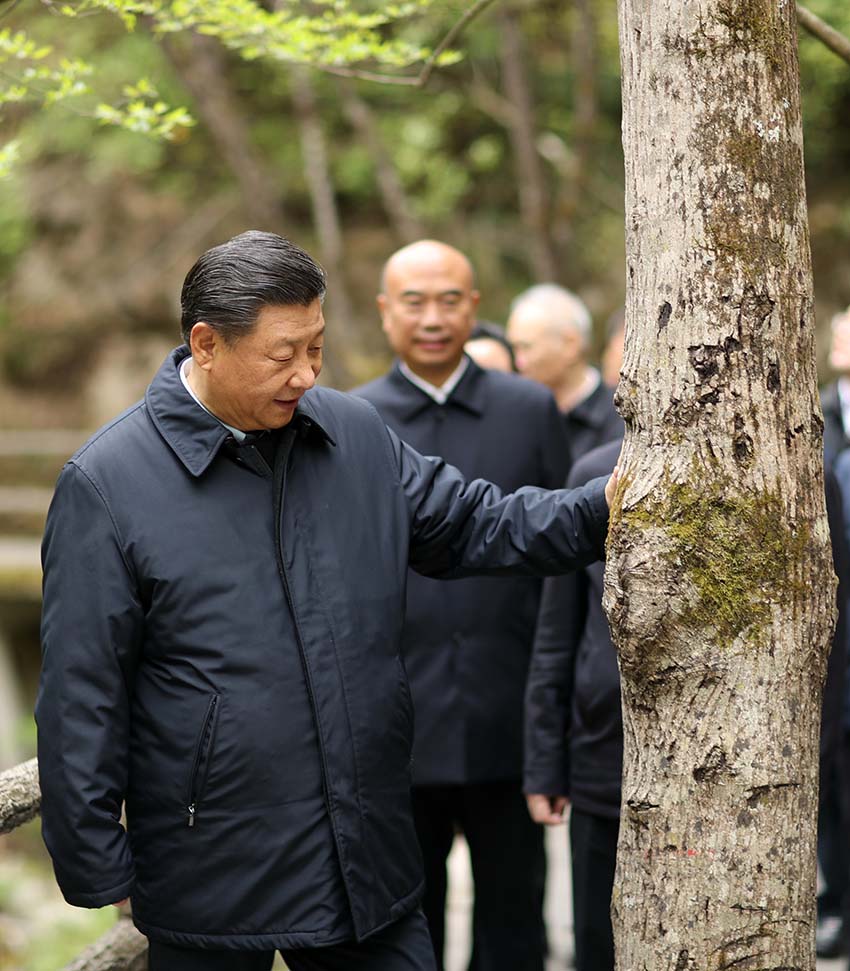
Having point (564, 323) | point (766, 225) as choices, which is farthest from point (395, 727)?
point (564, 323)

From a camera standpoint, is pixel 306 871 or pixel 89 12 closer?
pixel 306 871

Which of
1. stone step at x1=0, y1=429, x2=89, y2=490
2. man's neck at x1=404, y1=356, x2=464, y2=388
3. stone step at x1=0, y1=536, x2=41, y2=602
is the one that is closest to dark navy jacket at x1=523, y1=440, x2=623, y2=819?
man's neck at x1=404, y1=356, x2=464, y2=388

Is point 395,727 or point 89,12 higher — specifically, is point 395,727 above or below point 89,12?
below

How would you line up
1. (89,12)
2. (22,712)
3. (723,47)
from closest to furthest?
(723,47), (89,12), (22,712)

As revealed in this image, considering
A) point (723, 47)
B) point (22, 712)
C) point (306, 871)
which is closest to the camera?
point (723, 47)

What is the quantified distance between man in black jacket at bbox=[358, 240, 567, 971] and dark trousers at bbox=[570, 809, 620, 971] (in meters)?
0.34

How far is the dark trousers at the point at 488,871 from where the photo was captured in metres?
3.98

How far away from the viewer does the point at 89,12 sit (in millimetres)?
4027

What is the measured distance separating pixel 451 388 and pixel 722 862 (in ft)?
6.70

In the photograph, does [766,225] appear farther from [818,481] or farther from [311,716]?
[311,716]

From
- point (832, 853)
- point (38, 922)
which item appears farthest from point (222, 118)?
point (832, 853)

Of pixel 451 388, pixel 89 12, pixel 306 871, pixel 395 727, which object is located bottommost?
pixel 306 871

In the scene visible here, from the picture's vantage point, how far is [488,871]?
399 centimetres

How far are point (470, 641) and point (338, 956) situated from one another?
1.41m
